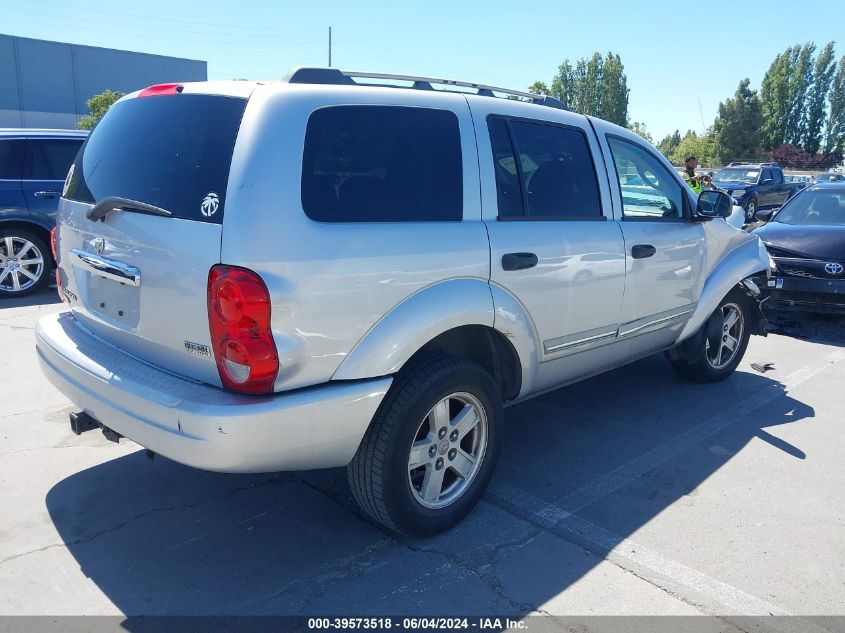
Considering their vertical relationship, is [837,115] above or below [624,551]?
above

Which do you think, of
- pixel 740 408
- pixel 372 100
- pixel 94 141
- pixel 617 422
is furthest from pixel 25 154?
pixel 740 408

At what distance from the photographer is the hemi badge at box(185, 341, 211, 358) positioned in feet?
8.65

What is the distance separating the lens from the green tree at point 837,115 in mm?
65375

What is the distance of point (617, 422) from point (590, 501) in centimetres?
126

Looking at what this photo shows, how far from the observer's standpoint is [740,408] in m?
5.13

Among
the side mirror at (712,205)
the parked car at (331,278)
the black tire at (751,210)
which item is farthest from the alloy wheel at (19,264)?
the black tire at (751,210)

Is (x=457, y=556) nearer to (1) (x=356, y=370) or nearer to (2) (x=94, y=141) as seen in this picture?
(1) (x=356, y=370)

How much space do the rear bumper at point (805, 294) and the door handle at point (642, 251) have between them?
356cm

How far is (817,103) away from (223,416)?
74.1 meters

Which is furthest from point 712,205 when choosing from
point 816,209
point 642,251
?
point 816,209

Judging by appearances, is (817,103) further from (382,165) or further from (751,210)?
(382,165)

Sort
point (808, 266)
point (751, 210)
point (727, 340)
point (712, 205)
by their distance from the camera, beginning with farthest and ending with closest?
point (751, 210), point (808, 266), point (727, 340), point (712, 205)

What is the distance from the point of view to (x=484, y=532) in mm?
3303

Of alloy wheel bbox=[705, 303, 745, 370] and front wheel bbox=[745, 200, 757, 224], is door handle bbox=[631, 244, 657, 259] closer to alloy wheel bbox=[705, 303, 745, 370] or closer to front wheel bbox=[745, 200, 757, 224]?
alloy wheel bbox=[705, 303, 745, 370]
